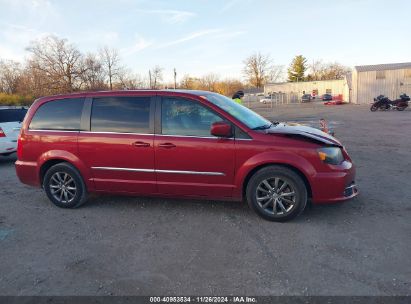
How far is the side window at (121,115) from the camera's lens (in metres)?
4.43

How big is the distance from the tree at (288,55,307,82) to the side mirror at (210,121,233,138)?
275ft

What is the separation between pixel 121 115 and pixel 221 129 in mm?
1581

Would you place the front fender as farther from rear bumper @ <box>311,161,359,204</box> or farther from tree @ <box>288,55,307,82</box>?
tree @ <box>288,55,307,82</box>

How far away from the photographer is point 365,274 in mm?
2855

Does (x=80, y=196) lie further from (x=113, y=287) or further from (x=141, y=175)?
(x=113, y=287)

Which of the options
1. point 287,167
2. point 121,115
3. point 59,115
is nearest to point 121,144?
point 121,115

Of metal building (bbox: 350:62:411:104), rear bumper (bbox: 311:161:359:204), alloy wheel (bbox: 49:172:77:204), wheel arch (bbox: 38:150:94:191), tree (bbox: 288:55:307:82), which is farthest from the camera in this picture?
tree (bbox: 288:55:307:82)

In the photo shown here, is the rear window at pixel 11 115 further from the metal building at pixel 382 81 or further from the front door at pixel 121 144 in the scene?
the metal building at pixel 382 81

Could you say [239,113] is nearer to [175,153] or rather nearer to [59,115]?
[175,153]

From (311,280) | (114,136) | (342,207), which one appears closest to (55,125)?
(114,136)

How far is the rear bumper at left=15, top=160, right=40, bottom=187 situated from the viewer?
16.1 ft

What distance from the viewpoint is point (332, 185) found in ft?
12.8

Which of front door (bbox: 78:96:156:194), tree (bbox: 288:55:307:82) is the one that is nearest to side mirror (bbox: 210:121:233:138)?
front door (bbox: 78:96:156:194)

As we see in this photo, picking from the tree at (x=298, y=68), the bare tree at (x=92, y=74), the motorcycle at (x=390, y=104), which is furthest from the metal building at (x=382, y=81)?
the tree at (x=298, y=68)
